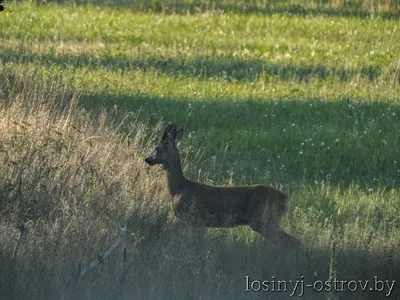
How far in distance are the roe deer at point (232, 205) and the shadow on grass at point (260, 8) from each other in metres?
19.5

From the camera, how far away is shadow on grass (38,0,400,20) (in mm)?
29658

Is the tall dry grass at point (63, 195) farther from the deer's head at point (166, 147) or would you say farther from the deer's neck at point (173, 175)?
the deer's head at point (166, 147)

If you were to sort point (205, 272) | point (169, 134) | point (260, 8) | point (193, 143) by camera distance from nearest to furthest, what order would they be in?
point (205, 272)
point (169, 134)
point (193, 143)
point (260, 8)

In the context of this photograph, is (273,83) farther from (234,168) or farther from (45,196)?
(45,196)

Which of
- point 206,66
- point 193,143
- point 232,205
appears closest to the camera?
point 232,205

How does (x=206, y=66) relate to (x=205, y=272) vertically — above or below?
below

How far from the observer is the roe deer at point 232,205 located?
9.94 metres

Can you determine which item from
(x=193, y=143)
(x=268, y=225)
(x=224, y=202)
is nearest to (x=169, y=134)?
(x=224, y=202)

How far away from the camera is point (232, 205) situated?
10109 mm

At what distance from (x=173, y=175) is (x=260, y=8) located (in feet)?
67.4

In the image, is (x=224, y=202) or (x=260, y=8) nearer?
(x=224, y=202)

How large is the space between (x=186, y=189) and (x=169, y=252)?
67.0 inches

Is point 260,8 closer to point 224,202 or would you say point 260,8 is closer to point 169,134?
point 169,134

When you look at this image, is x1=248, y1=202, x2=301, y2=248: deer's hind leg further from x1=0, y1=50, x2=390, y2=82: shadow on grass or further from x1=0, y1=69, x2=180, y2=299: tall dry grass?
x1=0, y1=50, x2=390, y2=82: shadow on grass
